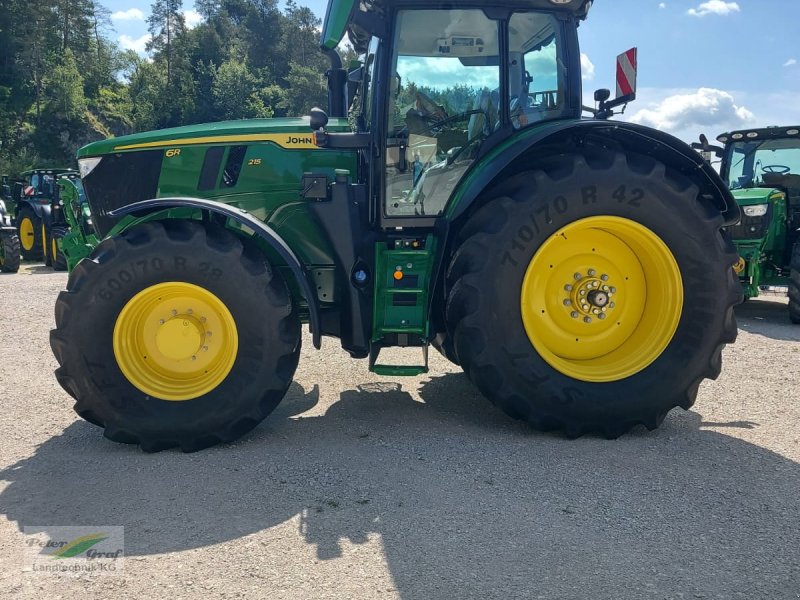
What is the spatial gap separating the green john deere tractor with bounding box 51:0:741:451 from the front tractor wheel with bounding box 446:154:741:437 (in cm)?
1

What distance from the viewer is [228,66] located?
204ft

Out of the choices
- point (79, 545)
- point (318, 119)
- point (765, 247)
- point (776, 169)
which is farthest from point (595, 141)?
point (776, 169)

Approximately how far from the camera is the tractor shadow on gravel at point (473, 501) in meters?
2.36

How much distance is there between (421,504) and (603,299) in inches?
68.7

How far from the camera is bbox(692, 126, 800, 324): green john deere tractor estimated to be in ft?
27.2

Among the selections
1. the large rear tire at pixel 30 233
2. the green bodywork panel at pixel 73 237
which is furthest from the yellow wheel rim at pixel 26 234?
the green bodywork panel at pixel 73 237

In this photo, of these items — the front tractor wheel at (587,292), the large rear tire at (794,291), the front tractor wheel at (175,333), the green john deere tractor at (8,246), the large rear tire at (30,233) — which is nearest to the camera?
the front tractor wheel at (175,333)

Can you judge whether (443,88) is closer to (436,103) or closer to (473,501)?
(436,103)

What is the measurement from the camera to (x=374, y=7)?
3760 mm

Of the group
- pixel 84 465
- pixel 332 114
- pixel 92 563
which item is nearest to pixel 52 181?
pixel 332 114

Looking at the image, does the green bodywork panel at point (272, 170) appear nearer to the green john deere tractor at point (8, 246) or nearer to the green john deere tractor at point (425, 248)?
the green john deere tractor at point (425, 248)

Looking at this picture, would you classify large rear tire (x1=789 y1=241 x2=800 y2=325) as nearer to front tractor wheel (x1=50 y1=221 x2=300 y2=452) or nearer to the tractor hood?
the tractor hood

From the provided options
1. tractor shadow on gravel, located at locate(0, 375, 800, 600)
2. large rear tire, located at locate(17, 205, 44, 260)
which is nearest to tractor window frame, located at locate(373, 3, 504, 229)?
tractor shadow on gravel, located at locate(0, 375, 800, 600)

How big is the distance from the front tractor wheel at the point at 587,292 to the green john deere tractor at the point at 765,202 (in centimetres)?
460
